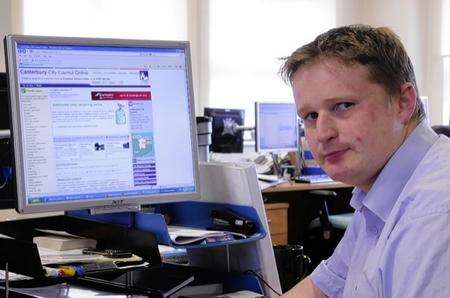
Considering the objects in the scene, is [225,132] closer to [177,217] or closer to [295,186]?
[295,186]

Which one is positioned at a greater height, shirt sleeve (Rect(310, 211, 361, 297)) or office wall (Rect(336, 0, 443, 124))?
office wall (Rect(336, 0, 443, 124))

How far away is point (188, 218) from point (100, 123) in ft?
1.22

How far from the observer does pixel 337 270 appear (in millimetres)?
1412

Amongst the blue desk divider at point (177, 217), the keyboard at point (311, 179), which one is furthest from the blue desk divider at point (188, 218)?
the keyboard at point (311, 179)

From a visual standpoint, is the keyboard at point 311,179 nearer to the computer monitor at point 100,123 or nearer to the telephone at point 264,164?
the telephone at point 264,164

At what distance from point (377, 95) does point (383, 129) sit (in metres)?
0.06

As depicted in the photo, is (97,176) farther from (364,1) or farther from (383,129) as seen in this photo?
(364,1)

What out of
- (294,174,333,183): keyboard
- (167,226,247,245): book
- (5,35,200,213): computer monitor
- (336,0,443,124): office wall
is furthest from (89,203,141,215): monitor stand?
(336,0,443,124): office wall

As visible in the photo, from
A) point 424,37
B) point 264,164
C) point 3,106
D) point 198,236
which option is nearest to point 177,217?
point 198,236

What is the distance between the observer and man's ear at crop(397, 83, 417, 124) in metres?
1.08

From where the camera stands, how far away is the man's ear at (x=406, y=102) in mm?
1084

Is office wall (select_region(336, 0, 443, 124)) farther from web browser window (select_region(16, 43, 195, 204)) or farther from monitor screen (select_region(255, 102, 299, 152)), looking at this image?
web browser window (select_region(16, 43, 195, 204))

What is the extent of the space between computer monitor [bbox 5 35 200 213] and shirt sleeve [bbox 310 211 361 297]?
0.32 meters

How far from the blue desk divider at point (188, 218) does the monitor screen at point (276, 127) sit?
3.23m
